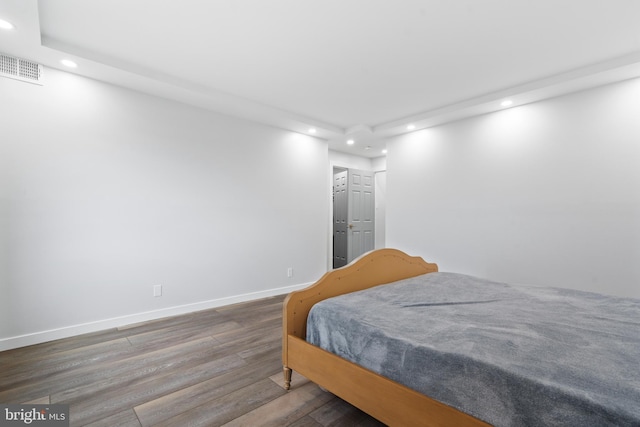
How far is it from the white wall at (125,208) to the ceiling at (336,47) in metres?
0.37

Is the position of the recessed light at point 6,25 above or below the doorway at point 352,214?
above

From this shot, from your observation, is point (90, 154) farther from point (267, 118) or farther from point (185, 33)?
point (267, 118)

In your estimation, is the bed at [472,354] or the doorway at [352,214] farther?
the doorway at [352,214]

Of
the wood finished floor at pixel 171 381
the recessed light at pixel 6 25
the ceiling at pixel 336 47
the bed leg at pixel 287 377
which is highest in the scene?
the ceiling at pixel 336 47

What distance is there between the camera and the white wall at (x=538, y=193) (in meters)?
2.87

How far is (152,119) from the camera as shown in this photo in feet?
10.6

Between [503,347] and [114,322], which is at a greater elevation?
[503,347]

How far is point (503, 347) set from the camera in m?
1.25

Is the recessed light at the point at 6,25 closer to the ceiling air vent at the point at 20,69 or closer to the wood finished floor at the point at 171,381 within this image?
the ceiling air vent at the point at 20,69

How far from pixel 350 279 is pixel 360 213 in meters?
3.93
